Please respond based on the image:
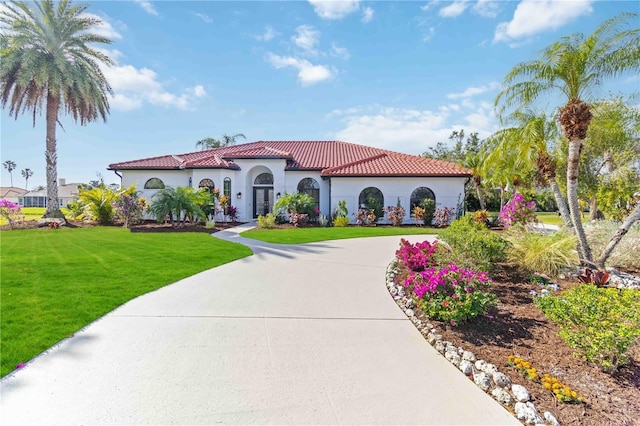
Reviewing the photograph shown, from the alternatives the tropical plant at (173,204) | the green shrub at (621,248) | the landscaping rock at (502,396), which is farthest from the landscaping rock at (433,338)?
the tropical plant at (173,204)

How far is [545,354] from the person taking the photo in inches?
161

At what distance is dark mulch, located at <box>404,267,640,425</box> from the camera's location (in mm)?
3039

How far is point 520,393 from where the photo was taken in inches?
125

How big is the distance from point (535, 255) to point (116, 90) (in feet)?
85.8

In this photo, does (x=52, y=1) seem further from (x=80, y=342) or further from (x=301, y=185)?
(x=80, y=342)

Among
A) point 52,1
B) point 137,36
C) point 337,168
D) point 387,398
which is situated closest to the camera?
point 387,398

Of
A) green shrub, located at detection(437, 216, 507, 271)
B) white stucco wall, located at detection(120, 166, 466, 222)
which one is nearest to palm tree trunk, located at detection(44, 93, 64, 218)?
white stucco wall, located at detection(120, 166, 466, 222)

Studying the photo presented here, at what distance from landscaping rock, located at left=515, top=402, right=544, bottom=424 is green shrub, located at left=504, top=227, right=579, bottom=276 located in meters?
5.93

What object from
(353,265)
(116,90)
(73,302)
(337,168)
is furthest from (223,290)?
(116,90)

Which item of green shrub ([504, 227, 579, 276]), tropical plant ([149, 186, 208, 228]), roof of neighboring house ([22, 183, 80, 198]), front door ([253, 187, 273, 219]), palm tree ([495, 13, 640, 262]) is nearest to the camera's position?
green shrub ([504, 227, 579, 276])

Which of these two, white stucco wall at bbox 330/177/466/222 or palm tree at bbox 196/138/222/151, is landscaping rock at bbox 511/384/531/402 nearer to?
white stucco wall at bbox 330/177/466/222

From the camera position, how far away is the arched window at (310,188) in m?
22.9

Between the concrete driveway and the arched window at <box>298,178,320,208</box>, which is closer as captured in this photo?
the concrete driveway

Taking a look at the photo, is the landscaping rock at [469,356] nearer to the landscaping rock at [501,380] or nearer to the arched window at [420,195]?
the landscaping rock at [501,380]
